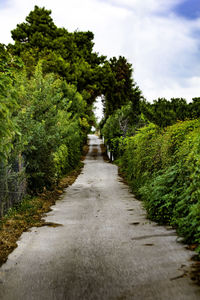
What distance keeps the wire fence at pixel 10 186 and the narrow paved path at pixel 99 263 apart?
1.46 metres

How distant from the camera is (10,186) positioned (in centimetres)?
903

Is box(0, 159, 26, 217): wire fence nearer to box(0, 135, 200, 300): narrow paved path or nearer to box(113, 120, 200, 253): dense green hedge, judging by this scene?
box(0, 135, 200, 300): narrow paved path

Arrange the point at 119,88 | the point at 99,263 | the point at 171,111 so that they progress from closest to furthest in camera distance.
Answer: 1. the point at 99,263
2. the point at 171,111
3. the point at 119,88

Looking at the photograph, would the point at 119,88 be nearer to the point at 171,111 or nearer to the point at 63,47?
the point at 63,47

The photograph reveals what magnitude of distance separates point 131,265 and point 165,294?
1.08 metres

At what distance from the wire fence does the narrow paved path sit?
146 cm

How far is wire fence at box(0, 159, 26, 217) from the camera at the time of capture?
815 cm

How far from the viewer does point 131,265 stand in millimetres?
4875

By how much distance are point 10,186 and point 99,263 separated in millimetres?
4778

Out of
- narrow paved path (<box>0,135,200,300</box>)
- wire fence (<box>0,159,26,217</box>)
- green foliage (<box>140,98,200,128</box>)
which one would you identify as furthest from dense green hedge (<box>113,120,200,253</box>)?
wire fence (<box>0,159,26,217</box>)

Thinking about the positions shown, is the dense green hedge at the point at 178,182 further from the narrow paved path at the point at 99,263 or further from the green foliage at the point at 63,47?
the green foliage at the point at 63,47

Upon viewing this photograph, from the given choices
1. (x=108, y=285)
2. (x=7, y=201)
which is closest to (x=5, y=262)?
(x=108, y=285)

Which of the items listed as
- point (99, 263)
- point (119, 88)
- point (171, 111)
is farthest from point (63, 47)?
point (99, 263)

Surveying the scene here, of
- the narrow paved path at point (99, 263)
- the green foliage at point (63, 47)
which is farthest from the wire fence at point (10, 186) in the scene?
the green foliage at point (63, 47)
